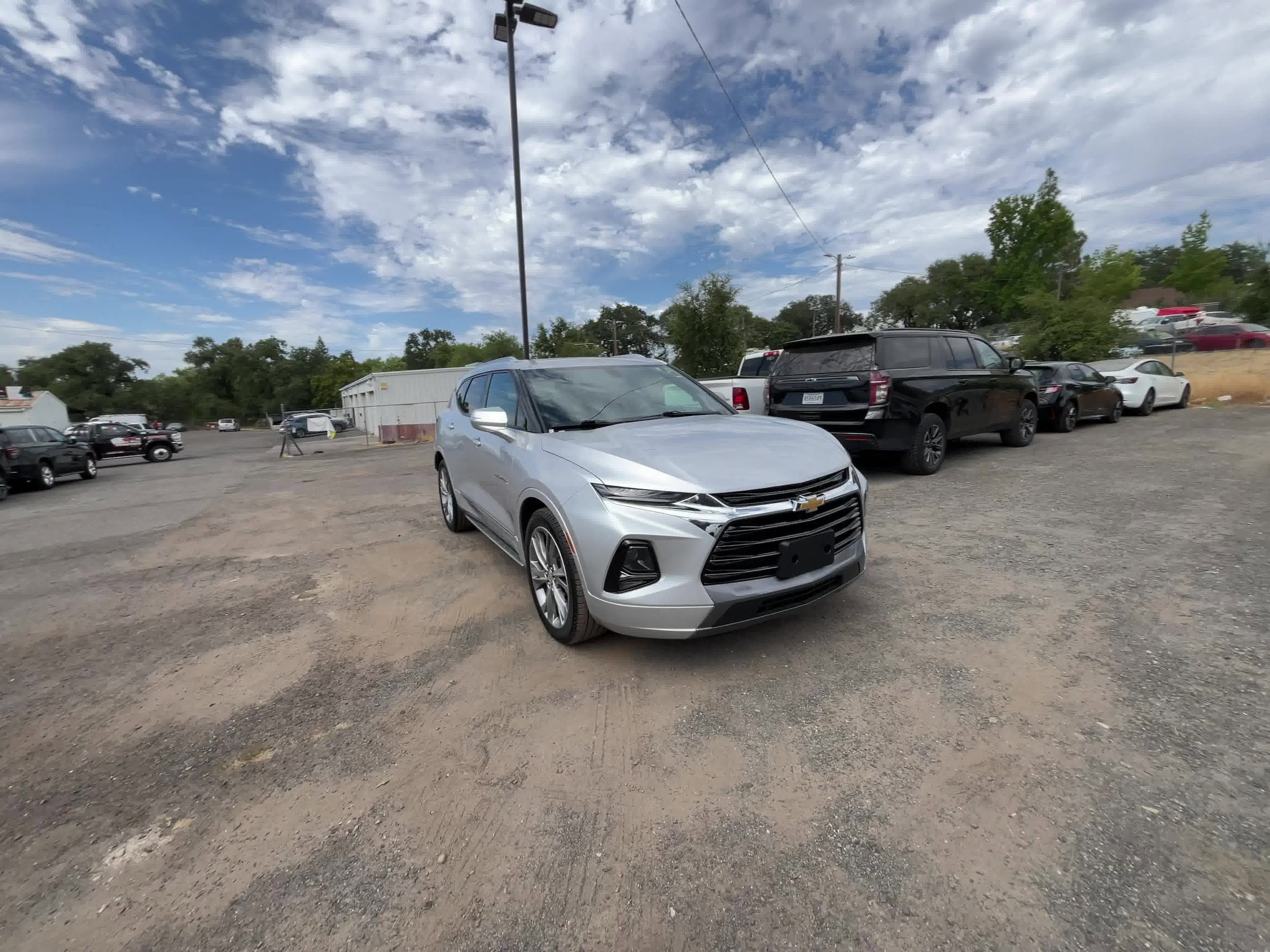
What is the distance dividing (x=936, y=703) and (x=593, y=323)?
76.5 meters

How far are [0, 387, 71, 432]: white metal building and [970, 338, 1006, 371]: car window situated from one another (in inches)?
2137

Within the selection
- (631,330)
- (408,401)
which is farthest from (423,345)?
(408,401)

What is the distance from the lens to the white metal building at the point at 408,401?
82.6ft

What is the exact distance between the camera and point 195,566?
556 cm

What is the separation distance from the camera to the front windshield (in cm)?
384

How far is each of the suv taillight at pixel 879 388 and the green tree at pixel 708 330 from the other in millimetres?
22575

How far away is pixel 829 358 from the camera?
732 centimetres

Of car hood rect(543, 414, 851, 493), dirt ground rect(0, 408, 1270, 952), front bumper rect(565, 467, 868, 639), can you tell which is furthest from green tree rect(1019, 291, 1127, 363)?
front bumper rect(565, 467, 868, 639)

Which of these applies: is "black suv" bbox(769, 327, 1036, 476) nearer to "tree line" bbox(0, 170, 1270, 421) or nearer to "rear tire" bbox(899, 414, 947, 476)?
"rear tire" bbox(899, 414, 947, 476)

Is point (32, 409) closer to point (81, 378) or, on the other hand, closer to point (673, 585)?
point (81, 378)

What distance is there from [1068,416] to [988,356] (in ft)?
13.1

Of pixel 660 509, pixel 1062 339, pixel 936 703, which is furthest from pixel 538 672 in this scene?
pixel 1062 339

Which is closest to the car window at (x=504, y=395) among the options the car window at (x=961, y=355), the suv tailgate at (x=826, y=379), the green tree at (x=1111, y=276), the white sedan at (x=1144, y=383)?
the suv tailgate at (x=826, y=379)

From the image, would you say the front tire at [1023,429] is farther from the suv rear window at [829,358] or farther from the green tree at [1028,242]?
the green tree at [1028,242]
